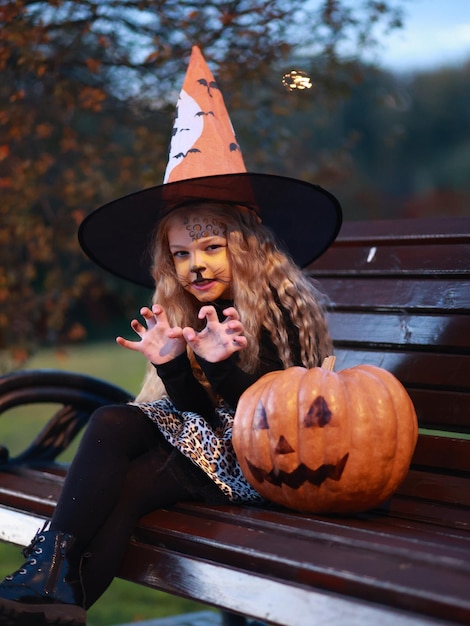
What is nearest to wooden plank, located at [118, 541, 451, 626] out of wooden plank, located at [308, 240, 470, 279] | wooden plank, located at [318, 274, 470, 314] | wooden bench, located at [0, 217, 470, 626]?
wooden bench, located at [0, 217, 470, 626]

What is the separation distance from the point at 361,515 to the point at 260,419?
1.30 feet

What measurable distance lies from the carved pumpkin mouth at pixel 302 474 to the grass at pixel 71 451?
191cm

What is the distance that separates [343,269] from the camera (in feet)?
11.3

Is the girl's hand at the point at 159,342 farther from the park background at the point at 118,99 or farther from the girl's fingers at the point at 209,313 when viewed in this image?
the park background at the point at 118,99

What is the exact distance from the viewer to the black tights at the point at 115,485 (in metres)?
2.38

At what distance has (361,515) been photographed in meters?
2.48

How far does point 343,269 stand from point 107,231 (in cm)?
94

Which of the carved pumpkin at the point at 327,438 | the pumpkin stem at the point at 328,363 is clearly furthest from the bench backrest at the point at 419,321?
the pumpkin stem at the point at 328,363

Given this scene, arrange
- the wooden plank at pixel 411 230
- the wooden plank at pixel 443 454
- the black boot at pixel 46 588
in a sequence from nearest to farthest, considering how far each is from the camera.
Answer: the black boot at pixel 46 588
the wooden plank at pixel 443 454
the wooden plank at pixel 411 230

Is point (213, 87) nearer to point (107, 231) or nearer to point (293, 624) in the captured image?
point (107, 231)

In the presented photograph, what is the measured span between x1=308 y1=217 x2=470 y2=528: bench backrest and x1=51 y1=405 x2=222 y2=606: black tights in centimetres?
64

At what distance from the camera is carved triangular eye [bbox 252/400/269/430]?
234 centimetres

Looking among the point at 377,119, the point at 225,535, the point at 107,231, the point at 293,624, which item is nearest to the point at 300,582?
the point at 293,624

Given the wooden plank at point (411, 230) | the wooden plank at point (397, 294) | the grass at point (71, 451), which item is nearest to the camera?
the wooden plank at point (397, 294)
